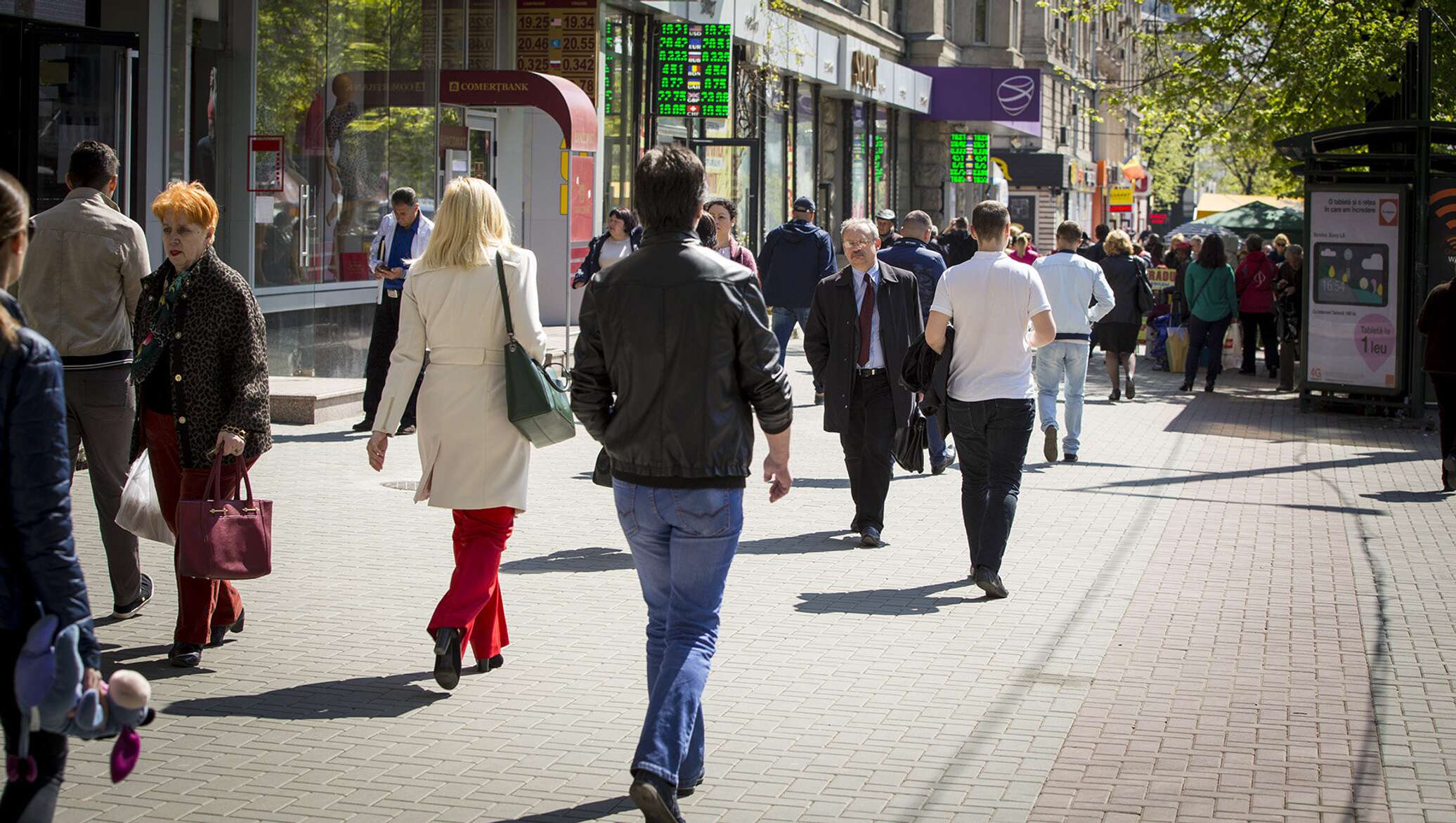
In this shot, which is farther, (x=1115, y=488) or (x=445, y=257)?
(x=1115, y=488)

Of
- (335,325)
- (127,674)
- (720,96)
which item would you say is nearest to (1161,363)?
(720,96)

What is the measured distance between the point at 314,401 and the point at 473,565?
315 inches

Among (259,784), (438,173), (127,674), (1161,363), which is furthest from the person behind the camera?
(1161,363)

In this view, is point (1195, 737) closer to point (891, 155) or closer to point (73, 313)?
point (73, 313)

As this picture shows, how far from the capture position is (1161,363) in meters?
24.1

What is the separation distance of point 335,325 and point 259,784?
473 inches

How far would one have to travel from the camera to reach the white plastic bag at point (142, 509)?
6.39m

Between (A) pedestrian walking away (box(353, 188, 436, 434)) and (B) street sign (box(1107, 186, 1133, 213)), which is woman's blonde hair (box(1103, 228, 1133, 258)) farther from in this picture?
(B) street sign (box(1107, 186, 1133, 213))

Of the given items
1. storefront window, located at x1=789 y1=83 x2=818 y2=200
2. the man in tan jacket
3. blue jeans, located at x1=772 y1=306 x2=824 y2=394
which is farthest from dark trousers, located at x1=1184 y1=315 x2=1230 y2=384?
the man in tan jacket

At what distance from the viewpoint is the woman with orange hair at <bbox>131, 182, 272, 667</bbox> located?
244 inches

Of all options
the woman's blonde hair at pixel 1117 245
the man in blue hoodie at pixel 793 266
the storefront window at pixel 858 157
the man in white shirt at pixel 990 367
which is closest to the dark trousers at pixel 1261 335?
the woman's blonde hair at pixel 1117 245

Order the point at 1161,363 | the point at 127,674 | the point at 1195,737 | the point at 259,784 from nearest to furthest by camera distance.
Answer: the point at 127,674 → the point at 259,784 → the point at 1195,737 → the point at 1161,363

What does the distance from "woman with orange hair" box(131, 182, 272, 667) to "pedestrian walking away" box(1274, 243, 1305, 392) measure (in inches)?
635

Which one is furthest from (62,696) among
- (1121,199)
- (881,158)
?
(1121,199)
